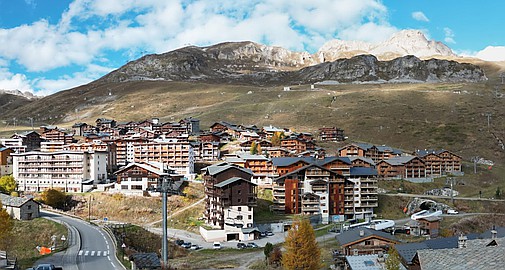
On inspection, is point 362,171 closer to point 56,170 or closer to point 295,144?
point 295,144

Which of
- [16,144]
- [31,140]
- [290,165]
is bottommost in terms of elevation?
[290,165]

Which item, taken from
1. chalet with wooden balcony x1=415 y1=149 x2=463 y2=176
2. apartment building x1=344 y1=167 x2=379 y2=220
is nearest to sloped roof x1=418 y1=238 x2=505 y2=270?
apartment building x1=344 y1=167 x2=379 y2=220

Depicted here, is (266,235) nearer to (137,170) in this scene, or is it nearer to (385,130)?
(137,170)

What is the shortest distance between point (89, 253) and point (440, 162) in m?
83.0

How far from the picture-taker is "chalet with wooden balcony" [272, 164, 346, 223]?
79000 mm

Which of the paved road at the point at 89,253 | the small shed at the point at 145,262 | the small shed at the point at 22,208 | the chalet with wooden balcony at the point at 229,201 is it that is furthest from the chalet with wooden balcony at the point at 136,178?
the small shed at the point at 145,262

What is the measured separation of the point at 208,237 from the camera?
220 feet

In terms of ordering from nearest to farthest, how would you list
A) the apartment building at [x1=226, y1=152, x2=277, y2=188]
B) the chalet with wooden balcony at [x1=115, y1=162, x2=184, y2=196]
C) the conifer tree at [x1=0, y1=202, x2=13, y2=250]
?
the conifer tree at [x1=0, y1=202, x2=13, y2=250] → the chalet with wooden balcony at [x1=115, y1=162, x2=184, y2=196] → the apartment building at [x1=226, y1=152, x2=277, y2=188]

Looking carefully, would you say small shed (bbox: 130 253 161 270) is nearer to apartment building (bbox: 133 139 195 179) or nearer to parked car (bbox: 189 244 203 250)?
parked car (bbox: 189 244 203 250)

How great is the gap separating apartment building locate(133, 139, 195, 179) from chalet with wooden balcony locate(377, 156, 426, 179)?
125 feet

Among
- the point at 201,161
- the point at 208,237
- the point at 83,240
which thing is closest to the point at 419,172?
the point at 201,161

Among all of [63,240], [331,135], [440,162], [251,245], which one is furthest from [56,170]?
[440,162]

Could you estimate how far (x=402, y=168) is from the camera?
101938 mm

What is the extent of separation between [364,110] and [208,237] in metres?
118
